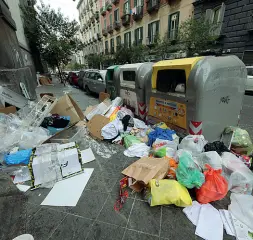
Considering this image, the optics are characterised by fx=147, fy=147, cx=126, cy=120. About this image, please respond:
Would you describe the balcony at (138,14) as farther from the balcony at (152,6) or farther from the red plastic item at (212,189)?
the red plastic item at (212,189)

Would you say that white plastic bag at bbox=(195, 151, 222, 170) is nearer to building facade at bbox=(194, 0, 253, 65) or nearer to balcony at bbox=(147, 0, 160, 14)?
building facade at bbox=(194, 0, 253, 65)

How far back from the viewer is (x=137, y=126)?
11.7 ft

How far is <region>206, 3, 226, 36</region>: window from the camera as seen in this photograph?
901cm

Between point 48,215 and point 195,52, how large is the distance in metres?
10.2

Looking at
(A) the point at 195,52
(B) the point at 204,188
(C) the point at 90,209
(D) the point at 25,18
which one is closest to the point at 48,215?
(C) the point at 90,209

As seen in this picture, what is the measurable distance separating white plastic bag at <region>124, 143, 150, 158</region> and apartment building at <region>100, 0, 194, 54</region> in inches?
438

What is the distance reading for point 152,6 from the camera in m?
13.0

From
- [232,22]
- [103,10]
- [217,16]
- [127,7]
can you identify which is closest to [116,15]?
[127,7]

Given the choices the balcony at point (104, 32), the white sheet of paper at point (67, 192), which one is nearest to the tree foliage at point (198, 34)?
the white sheet of paper at point (67, 192)

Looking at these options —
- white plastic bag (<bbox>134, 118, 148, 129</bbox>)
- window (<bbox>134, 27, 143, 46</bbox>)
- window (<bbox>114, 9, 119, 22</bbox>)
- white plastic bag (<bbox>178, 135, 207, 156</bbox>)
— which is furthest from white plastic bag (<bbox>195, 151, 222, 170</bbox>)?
window (<bbox>114, 9, 119, 22</bbox>)

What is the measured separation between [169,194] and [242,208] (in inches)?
30.5

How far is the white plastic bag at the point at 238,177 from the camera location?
5.89 feet

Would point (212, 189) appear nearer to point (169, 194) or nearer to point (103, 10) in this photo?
point (169, 194)

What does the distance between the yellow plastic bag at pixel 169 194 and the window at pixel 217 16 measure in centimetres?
1060
